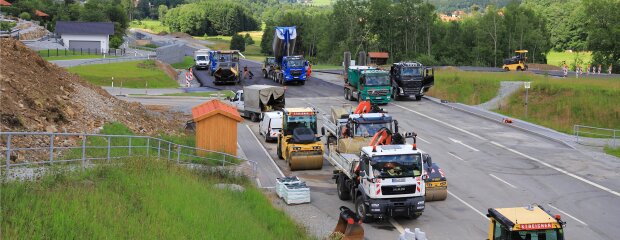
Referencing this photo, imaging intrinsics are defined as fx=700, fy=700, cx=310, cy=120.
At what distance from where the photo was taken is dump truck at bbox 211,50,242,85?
214 feet

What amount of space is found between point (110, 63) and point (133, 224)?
60.8 m

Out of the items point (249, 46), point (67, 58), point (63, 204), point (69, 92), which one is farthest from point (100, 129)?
point (249, 46)

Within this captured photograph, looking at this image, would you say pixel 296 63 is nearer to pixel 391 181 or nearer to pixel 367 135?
pixel 367 135

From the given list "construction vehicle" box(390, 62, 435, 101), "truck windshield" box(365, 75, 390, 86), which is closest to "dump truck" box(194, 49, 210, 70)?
"construction vehicle" box(390, 62, 435, 101)

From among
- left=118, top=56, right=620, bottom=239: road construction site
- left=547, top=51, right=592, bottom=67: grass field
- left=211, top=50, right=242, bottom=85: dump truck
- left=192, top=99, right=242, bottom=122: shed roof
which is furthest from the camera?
left=547, top=51, right=592, bottom=67: grass field

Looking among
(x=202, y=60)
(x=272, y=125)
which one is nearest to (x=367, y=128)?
(x=272, y=125)

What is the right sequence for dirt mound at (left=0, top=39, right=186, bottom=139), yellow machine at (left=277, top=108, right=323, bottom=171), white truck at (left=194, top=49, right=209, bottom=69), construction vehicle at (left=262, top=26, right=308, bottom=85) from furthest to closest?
white truck at (left=194, top=49, right=209, bottom=69) < construction vehicle at (left=262, top=26, right=308, bottom=85) < yellow machine at (left=277, top=108, right=323, bottom=171) < dirt mound at (left=0, top=39, right=186, bottom=139)

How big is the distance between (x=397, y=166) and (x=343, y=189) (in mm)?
4430

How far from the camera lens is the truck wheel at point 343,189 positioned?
26.2 metres

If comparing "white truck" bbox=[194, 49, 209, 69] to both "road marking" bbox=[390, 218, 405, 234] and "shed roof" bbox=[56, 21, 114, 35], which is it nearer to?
"shed roof" bbox=[56, 21, 114, 35]

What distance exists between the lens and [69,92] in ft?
107

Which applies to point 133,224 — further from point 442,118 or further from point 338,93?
point 338,93

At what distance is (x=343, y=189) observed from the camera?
86.4 ft

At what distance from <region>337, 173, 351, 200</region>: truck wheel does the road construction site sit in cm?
30
